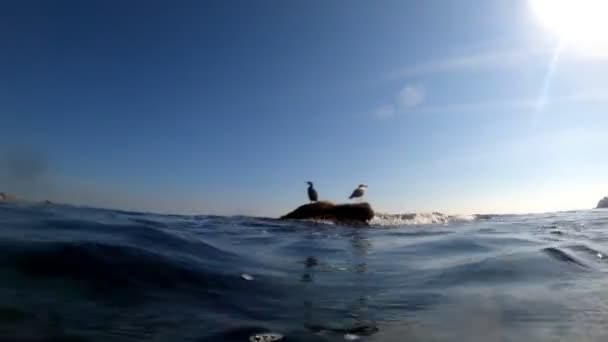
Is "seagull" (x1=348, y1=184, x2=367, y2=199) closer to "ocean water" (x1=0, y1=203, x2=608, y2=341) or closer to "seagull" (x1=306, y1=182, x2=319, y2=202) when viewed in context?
"seagull" (x1=306, y1=182, x2=319, y2=202)

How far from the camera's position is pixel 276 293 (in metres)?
5.24

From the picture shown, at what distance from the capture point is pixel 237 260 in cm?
730

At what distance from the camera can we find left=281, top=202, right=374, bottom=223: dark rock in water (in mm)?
21234

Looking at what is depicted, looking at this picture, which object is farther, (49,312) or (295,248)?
(295,248)

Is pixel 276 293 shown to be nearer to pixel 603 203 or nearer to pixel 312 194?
pixel 312 194

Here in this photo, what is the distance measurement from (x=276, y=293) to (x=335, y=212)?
55.1ft

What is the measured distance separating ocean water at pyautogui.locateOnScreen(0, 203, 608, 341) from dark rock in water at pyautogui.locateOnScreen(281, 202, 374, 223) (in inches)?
503

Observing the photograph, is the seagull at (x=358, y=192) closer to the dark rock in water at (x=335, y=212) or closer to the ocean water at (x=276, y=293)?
the dark rock in water at (x=335, y=212)

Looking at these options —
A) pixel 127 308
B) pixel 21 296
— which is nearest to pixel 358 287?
pixel 127 308

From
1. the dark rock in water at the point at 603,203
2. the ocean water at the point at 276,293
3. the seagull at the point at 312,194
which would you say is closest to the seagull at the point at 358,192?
the seagull at the point at 312,194

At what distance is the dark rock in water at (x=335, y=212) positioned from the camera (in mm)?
21234

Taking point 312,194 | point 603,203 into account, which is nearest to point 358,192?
point 312,194

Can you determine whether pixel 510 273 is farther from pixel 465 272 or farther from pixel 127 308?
pixel 127 308

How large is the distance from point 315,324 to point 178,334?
130 centimetres
